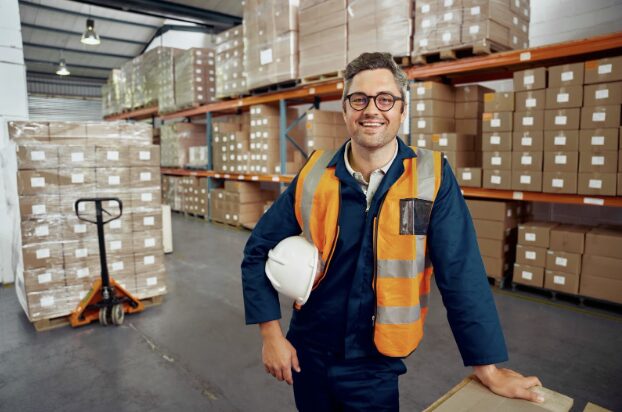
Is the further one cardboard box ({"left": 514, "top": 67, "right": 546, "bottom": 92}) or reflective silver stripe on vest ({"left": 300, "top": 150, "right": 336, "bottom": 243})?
cardboard box ({"left": 514, "top": 67, "right": 546, "bottom": 92})

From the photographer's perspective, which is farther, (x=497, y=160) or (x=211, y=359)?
(x=497, y=160)

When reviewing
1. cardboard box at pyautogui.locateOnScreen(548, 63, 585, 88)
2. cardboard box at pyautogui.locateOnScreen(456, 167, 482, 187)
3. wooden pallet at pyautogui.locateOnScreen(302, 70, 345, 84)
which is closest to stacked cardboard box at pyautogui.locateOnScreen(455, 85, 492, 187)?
cardboard box at pyautogui.locateOnScreen(456, 167, 482, 187)

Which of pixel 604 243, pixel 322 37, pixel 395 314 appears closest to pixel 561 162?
pixel 604 243

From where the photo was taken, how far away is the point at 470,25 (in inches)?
193

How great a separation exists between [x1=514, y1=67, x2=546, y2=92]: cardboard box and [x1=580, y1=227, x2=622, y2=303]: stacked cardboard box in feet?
5.54

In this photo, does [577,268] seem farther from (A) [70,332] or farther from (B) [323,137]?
(A) [70,332]

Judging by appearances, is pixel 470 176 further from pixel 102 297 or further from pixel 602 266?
pixel 102 297

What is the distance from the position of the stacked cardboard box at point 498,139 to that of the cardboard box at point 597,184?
73 centimetres

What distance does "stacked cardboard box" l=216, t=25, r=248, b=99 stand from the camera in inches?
339

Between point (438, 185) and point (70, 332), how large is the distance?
3987mm

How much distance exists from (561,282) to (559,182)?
1101 millimetres

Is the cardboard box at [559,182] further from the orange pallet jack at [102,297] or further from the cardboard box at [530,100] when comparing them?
the orange pallet jack at [102,297]

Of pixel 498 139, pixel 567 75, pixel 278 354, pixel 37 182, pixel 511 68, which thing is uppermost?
pixel 511 68

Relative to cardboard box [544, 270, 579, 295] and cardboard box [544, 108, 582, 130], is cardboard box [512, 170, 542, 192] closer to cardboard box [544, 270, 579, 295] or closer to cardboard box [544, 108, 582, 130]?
cardboard box [544, 108, 582, 130]
